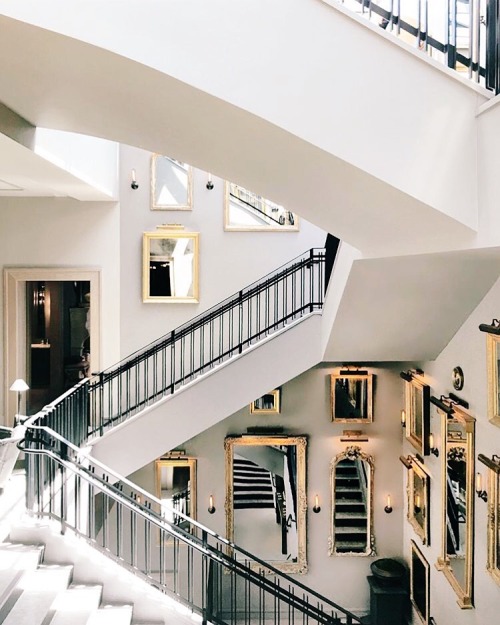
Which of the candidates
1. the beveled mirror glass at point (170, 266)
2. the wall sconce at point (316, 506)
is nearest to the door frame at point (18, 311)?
the beveled mirror glass at point (170, 266)

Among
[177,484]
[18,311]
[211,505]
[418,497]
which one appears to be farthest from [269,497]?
[18,311]

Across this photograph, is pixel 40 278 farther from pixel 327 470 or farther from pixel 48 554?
pixel 327 470

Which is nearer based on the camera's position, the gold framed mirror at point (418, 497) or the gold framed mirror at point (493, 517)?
the gold framed mirror at point (493, 517)

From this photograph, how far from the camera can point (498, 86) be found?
8.46ft

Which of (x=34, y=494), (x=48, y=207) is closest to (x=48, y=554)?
(x=34, y=494)

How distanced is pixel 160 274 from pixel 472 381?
4477 millimetres

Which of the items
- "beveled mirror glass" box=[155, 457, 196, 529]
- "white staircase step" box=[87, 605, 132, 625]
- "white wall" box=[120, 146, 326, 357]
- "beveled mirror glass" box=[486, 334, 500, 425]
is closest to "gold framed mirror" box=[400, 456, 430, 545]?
"beveled mirror glass" box=[486, 334, 500, 425]

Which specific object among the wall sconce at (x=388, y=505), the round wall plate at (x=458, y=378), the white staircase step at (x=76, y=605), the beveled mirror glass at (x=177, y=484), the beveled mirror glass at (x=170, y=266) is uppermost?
the beveled mirror glass at (x=170, y=266)

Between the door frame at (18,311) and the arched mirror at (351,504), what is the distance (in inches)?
152

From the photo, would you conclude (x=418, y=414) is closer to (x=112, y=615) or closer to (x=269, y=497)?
(x=269, y=497)

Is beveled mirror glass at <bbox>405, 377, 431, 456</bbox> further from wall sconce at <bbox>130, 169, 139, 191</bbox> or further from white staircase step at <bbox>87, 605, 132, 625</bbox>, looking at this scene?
wall sconce at <bbox>130, 169, 139, 191</bbox>

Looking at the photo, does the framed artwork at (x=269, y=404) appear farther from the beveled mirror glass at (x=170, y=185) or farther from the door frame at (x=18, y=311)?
the beveled mirror glass at (x=170, y=185)

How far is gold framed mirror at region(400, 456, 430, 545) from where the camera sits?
6.66 meters

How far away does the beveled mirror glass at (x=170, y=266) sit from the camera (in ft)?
25.3
